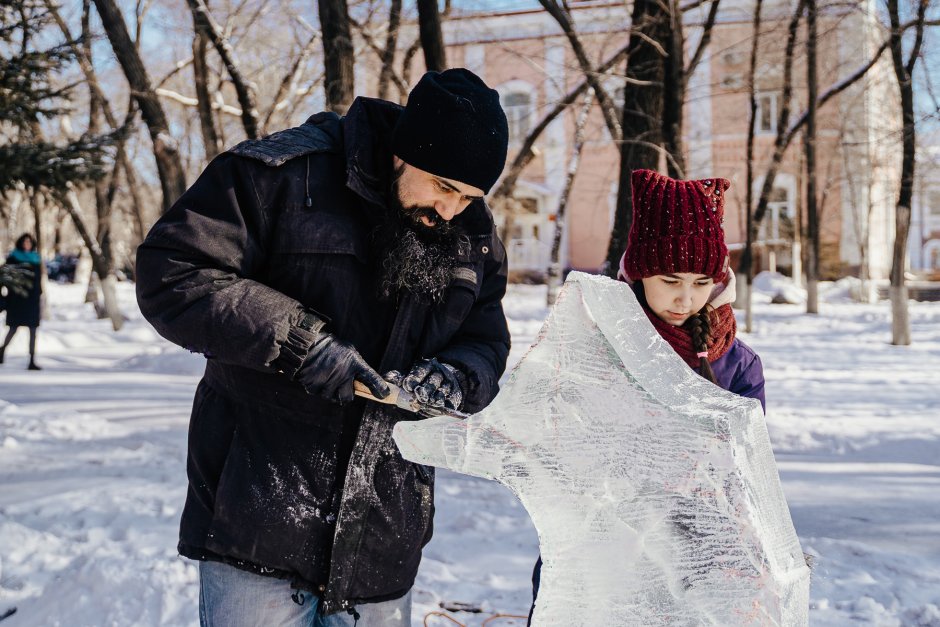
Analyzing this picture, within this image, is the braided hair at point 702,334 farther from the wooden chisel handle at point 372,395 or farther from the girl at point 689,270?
the wooden chisel handle at point 372,395

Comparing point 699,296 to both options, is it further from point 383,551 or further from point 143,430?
point 143,430

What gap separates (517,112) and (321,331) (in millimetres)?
23968

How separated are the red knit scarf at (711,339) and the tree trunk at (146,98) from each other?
9092 millimetres

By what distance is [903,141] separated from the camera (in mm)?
11406

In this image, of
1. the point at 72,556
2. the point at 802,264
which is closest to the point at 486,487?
the point at 72,556

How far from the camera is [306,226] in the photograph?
6.19 feet

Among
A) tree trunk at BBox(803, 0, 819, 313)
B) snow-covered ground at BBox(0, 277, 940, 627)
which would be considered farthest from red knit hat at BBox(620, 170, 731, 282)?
tree trunk at BBox(803, 0, 819, 313)

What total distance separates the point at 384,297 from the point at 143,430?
541 cm

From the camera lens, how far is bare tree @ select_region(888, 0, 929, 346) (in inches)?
434

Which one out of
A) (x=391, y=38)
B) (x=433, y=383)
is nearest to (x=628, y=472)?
(x=433, y=383)

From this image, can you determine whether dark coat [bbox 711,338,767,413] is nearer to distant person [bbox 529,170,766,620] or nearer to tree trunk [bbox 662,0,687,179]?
distant person [bbox 529,170,766,620]

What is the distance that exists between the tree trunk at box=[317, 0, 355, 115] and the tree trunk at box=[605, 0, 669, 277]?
8.91 ft

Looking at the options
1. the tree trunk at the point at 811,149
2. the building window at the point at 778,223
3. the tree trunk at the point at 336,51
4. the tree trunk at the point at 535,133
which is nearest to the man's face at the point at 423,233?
the tree trunk at the point at 336,51

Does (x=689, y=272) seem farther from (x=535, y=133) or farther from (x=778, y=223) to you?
(x=778, y=223)
